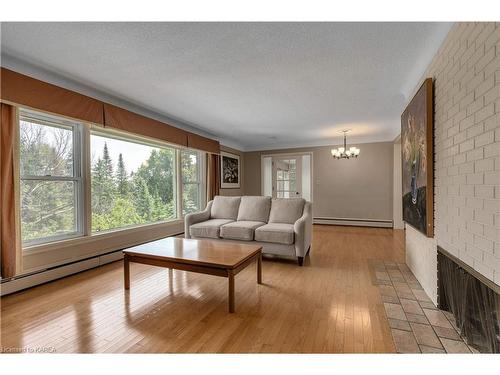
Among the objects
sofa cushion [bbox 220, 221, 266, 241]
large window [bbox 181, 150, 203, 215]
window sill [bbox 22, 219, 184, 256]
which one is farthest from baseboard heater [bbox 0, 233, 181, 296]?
large window [bbox 181, 150, 203, 215]

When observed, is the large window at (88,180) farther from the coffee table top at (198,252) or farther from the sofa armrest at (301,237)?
the sofa armrest at (301,237)

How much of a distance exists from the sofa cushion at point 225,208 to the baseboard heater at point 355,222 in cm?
298

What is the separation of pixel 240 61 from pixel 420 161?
1938mm

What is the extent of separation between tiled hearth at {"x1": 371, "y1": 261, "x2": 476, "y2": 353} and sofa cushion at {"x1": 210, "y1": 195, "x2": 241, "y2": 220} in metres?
2.32

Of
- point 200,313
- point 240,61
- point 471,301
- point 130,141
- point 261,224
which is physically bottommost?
point 200,313

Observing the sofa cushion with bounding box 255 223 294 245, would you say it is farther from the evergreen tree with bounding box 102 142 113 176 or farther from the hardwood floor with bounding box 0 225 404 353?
the evergreen tree with bounding box 102 142 113 176

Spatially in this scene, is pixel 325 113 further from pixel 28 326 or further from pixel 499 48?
pixel 28 326

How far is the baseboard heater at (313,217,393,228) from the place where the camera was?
18.9 ft

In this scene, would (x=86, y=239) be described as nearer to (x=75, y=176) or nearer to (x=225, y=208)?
(x=75, y=176)

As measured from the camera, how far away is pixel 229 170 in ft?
20.8

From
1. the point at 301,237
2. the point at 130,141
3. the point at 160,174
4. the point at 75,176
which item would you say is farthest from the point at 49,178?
the point at 301,237

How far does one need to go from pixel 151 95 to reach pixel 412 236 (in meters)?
3.69

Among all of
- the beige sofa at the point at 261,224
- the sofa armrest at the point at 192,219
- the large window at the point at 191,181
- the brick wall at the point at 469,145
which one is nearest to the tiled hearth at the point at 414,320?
the brick wall at the point at 469,145
